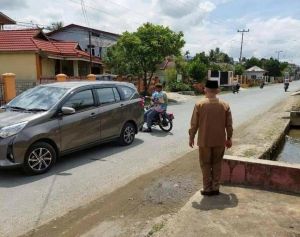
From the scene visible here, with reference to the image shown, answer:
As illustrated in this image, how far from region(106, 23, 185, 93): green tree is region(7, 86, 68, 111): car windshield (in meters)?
18.3

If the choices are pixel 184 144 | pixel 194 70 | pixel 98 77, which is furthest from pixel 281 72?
pixel 184 144

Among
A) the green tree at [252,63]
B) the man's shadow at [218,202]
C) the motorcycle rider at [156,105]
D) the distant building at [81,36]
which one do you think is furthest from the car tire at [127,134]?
the green tree at [252,63]

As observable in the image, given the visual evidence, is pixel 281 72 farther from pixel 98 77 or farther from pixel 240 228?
pixel 240 228

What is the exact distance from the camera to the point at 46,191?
6355 mm

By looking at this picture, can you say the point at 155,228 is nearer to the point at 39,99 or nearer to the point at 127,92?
the point at 39,99

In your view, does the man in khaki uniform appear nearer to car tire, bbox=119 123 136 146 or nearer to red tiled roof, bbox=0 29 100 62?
car tire, bbox=119 123 136 146

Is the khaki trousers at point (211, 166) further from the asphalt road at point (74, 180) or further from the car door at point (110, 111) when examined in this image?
the car door at point (110, 111)

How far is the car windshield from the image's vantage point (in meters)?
7.95

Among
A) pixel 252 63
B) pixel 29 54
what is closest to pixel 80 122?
pixel 29 54

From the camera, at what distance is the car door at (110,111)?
9.09 metres

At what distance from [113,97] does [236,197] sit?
4.94 m

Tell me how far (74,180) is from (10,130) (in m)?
1.47

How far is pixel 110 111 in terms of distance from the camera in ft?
30.5

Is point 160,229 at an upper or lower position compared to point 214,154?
lower
